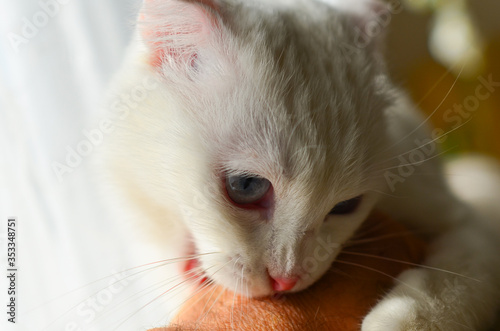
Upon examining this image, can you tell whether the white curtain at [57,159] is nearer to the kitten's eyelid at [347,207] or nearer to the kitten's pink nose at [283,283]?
the kitten's pink nose at [283,283]

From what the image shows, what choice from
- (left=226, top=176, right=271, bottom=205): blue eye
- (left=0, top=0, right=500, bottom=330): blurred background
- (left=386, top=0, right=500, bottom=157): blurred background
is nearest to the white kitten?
(left=226, top=176, right=271, bottom=205): blue eye

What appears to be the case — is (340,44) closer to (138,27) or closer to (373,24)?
(373,24)

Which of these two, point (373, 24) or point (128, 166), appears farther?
point (373, 24)

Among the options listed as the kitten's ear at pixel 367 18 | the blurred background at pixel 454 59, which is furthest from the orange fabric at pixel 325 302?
the blurred background at pixel 454 59

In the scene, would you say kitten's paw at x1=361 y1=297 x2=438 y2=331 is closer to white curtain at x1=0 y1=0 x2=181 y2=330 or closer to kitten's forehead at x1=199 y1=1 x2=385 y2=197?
kitten's forehead at x1=199 y1=1 x2=385 y2=197

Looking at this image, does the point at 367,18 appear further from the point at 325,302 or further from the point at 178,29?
the point at 325,302

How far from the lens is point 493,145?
1.98m

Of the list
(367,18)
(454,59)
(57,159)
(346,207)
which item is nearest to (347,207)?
(346,207)

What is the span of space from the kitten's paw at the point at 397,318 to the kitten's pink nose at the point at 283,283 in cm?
17

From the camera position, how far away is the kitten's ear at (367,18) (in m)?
1.15

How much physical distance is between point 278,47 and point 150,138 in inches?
13.2

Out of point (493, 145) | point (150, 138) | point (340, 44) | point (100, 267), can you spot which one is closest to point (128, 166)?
point (150, 138)

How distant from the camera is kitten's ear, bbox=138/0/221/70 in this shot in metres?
0.85

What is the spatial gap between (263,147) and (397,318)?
0.43m
